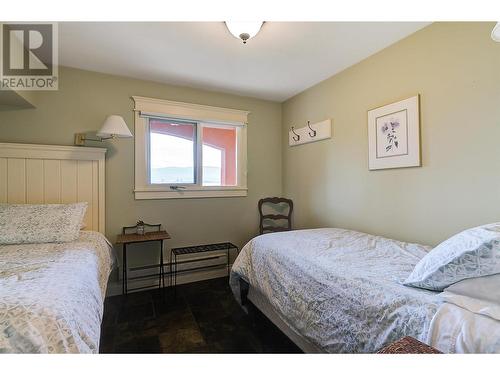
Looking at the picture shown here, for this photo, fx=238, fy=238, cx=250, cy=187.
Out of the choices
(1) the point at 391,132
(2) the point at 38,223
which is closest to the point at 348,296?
(1) the point at 391,132

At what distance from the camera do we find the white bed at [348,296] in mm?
841

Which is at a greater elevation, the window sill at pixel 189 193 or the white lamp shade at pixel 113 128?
the white lamp shade at pixel 113 128

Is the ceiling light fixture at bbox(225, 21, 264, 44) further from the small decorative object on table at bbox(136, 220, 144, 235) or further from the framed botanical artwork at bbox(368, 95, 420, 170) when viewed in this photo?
the small decorative object on table at bbox(136, 220, 144, 235)

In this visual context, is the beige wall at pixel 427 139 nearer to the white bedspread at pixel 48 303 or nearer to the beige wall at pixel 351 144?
the beige wall at pixel 351 144

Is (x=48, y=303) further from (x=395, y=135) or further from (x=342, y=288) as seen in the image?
(x=395, y=135)

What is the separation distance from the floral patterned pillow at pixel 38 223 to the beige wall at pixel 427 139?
2512mm

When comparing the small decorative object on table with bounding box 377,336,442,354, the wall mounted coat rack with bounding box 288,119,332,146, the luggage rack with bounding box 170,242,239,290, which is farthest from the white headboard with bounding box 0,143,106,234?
the small decorative object on table with bounding box 377,336,442,354

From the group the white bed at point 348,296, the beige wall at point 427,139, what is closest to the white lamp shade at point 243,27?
the beige wall at point 427,139

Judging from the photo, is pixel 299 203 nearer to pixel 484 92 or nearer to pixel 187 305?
pixel 187 305

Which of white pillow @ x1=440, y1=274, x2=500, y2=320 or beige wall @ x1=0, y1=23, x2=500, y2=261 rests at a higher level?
beige wall @ x1=0, y1=23, x2=500, y2=261

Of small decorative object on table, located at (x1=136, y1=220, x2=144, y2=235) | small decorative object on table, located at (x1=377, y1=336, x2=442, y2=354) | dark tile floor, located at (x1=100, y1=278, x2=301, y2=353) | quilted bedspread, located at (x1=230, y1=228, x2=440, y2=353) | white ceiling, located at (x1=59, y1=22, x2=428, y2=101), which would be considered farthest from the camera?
small decorative object on table, located at (x1=136, y1=220, x2=144, y2=235)

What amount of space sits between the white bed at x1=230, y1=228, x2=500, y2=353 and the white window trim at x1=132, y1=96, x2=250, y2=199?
3.71ft

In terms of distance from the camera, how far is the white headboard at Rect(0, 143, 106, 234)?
7.07ft
